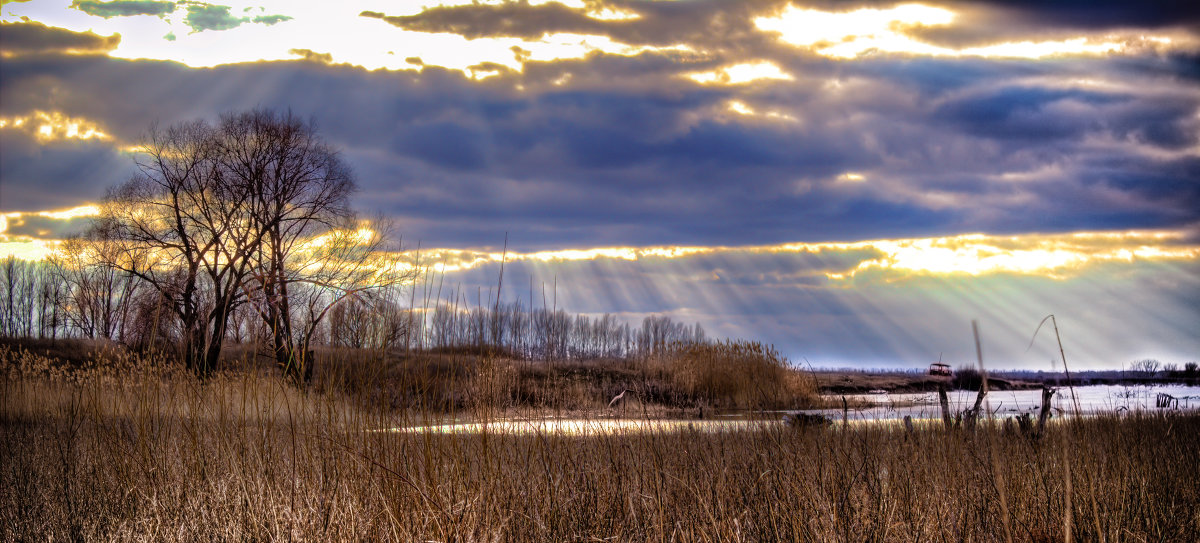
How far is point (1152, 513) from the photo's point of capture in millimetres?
5598

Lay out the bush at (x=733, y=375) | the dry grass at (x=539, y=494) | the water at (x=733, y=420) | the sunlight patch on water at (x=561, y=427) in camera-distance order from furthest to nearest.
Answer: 1. the bush at (x=733, y=375)
2. the water at (x=733, y=420)
3. the sunlight patch on water at (x=561, y=427)
4. the dry grass at (x=539, y=494)

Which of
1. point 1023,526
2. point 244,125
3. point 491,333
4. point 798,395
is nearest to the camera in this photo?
point 1023,526

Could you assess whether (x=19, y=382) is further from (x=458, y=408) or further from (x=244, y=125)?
(x=244, y=125)

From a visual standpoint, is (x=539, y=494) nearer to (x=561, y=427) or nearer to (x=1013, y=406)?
(x=561, y=427)

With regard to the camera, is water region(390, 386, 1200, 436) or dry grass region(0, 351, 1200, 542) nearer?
dry grass region(0, 351, 1200, 542)

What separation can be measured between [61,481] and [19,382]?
25.4 feet

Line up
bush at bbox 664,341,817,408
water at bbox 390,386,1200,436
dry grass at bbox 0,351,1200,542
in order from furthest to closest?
bush at bbox 664,341,817,408 < water at bbox 390,386,1200,436 < dry grass at bbox 0,351,1200,542

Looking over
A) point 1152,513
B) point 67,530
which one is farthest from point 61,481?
point 1152,513

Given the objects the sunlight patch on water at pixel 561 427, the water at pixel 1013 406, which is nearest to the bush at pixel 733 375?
the water at pixel 1013 406

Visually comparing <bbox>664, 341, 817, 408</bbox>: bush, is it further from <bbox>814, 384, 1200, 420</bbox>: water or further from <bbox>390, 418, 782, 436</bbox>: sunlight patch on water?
<bbox>390, 418, 782, 436</bbox>: sunlight patch on water

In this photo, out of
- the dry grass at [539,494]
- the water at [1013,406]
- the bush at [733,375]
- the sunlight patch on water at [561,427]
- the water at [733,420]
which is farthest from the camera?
the bush at [733,375]

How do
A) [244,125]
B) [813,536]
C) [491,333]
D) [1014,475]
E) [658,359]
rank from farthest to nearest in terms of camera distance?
[244,125] < [658,359] < [1014,475] < [491,333] < [813,536]

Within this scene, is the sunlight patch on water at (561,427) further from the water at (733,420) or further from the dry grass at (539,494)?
the dry grass at (539,494)

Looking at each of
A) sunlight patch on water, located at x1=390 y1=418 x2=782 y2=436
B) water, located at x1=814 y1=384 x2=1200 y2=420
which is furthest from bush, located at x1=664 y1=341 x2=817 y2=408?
sunlight patch on water, located at x1=390 y1=418 x2=782 y2=436
